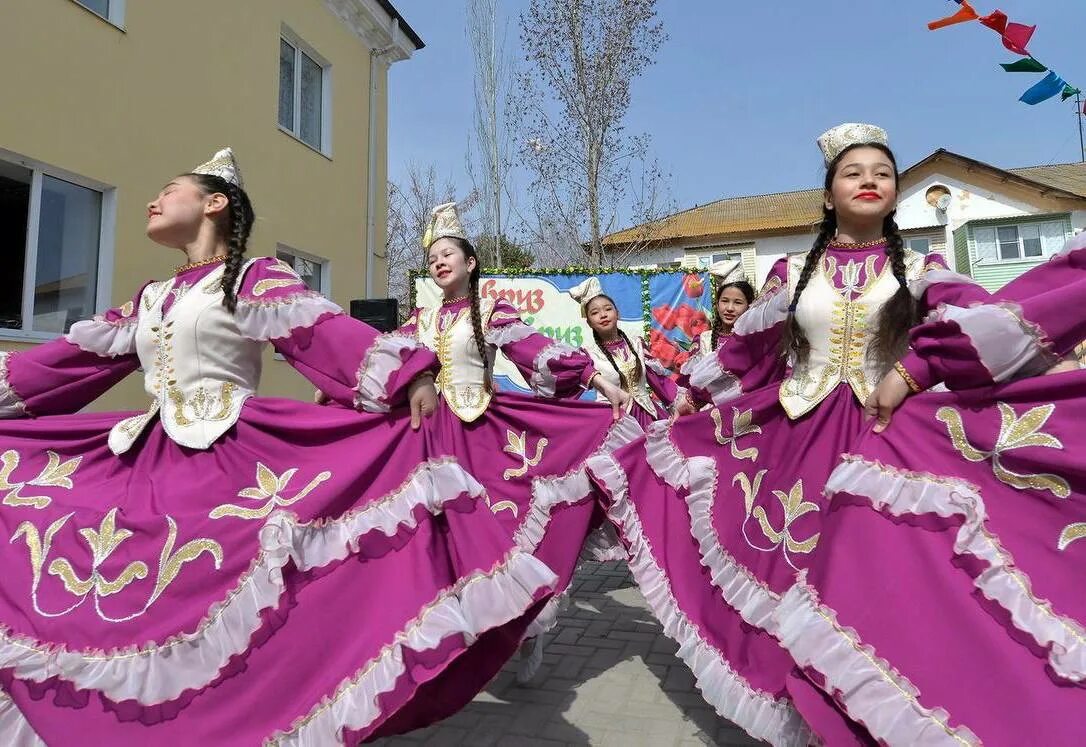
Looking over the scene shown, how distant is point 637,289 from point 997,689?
859 cm

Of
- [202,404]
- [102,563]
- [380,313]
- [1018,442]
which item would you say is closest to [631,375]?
[202,404]

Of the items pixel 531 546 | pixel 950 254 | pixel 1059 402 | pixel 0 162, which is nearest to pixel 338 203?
pixel 0 162

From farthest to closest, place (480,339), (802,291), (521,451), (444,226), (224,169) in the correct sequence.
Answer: (444,226), (480,339), (521,451), (224,169), (802,291)

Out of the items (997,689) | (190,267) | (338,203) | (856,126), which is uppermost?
(338,203)

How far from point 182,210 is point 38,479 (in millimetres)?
933

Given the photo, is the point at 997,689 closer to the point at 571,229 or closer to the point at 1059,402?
the point at 1059,402

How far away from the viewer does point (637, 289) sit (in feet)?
31.6

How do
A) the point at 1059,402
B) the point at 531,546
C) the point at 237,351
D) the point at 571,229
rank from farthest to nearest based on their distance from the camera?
the point at 571,229 → the point at 531,546 → the point at 237,351 → the point at 1059,402

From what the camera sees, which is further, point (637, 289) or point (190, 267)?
point (637, 289)

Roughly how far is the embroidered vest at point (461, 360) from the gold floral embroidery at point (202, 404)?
133 cm

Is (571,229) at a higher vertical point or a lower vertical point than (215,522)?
higher

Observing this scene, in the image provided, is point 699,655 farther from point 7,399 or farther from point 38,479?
point 7,399

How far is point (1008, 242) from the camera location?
835 inches

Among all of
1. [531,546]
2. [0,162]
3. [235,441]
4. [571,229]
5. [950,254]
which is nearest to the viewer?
[235,441]
